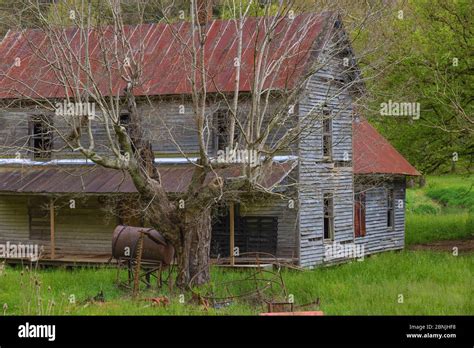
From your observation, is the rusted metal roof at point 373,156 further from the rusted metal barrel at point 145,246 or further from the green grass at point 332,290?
the rusted metal barrel at point 145,246

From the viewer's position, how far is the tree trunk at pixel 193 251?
57.6 feet

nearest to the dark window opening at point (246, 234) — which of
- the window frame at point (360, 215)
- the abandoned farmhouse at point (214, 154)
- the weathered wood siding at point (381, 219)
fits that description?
the abandoned farmhouse at point (214, 154)

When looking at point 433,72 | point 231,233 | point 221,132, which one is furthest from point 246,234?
point 433,72

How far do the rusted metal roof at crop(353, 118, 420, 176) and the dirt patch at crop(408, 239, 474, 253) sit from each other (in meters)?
3.00

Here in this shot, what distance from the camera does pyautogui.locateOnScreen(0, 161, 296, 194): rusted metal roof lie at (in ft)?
73.2

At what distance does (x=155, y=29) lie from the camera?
26328 millimetres

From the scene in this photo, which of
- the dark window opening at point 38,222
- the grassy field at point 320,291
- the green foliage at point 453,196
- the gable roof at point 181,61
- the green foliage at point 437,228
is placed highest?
the gable roof at point 181,61

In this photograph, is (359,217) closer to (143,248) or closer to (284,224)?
(284,224)

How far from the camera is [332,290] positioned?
1755cm

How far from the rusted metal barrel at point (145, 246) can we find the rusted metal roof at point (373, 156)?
10.7 m

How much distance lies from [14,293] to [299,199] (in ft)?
28.8

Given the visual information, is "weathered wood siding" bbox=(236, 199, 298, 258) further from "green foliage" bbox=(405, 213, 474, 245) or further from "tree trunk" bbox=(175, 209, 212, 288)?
"green foliage" bbox=(405, 213, 474, 245)

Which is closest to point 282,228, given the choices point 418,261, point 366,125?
point 418,261
